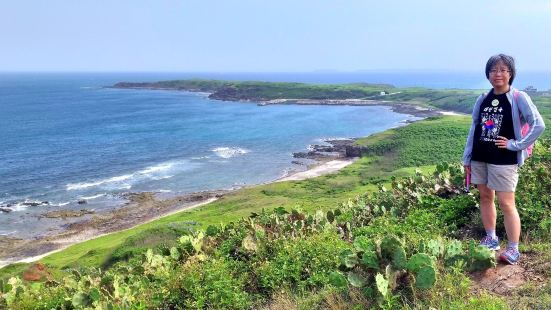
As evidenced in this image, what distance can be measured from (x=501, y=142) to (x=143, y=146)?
296ft

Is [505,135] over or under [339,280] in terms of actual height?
over

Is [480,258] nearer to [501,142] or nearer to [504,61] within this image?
[501,142]

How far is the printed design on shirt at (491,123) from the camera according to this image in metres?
8.05

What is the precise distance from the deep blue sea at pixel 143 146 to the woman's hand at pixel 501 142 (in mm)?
50987

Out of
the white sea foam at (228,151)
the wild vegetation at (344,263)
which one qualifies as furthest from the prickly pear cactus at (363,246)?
the white sea foam at (228,151)

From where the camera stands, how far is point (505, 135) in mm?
8031

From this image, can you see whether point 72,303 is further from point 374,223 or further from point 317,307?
point 374,223

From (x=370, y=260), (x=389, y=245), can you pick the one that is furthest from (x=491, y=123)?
(x=370, y=260)

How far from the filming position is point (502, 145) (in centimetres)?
789

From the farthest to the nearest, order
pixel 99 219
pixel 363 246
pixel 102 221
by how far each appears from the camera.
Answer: pixel 99 219, pixel 102 221, pixel 363 246

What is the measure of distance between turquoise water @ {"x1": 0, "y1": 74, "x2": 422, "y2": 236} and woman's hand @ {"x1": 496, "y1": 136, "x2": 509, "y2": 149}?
2006 inches

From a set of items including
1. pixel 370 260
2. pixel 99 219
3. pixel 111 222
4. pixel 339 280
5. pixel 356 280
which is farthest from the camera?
pixel 99 219

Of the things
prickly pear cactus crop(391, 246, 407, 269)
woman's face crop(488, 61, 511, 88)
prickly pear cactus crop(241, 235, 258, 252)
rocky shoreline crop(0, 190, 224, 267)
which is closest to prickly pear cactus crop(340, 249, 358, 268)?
prickly pear cactus crop(391, 246, 407, 269)

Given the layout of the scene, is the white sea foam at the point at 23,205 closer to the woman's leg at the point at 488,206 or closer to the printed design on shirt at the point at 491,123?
the woman's leg at the point at 488,206
